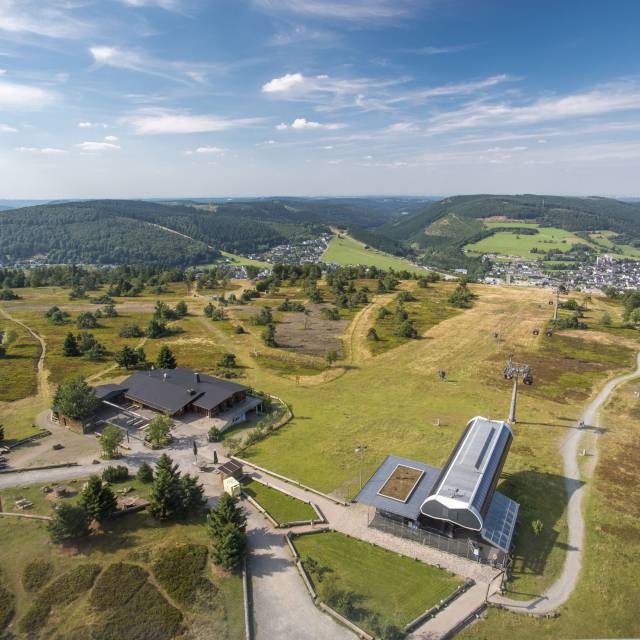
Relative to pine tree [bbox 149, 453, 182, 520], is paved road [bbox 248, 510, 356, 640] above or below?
below

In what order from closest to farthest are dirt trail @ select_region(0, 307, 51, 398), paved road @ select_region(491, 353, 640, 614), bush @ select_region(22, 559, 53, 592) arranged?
1. paved road @ select_region(491, 353, 640, 614)
2. bush @ select_region(22, 559, 53, 592)
3. dirt trail @ select_region(0, 307, 51, 398)

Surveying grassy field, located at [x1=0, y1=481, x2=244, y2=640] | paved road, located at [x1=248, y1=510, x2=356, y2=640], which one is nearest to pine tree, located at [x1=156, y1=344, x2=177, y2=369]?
grassy field, located at [x1=0, y1=481, x2=244, y2=640]

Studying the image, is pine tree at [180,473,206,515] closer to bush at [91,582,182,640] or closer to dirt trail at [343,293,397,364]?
bush at [91,582,182,640]

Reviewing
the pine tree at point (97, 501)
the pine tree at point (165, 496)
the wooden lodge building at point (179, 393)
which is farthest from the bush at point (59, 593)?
the wooden lodge building at point (179, 393)

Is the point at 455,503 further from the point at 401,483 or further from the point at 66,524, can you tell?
the point at 66,524

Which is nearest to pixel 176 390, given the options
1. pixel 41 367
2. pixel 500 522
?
pixel 41 367

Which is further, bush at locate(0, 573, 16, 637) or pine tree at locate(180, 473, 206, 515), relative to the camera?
pine tree at locate(180, 473, 206, 515)

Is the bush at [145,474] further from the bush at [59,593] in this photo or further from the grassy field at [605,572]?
the grassy field at [605,572]

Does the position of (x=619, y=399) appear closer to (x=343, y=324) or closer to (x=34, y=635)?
(x=343, y=324)
